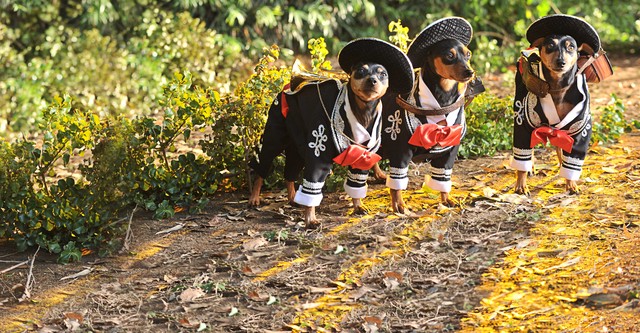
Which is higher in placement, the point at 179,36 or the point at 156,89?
the point at 179,36

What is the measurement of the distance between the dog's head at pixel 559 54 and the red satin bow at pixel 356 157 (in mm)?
1215

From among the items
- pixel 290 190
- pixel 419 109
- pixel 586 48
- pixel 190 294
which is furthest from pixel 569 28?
pixel 190 294

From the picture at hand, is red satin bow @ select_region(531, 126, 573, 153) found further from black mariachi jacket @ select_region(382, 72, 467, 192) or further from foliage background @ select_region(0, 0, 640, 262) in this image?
foliage background @ select_region(0, 0, 640, 262)

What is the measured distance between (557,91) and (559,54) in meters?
0.28

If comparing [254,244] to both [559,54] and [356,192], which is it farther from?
[559,54]

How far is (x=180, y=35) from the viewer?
994cm

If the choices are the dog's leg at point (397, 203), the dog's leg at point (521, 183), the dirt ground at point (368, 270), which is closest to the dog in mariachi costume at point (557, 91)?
the dog's leg at point (521, 183)

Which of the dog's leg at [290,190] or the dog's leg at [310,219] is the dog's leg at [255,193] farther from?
the dog's leg at [310,219]

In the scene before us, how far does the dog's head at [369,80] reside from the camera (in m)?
5.59

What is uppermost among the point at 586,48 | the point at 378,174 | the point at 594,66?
the point at 586,48

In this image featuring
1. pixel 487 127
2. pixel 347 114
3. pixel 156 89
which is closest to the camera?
pixel 347 114

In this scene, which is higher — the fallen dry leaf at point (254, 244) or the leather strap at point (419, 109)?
the leather strap at point (419, 109)

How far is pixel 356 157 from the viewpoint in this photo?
230 inches

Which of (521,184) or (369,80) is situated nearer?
(369,80)
